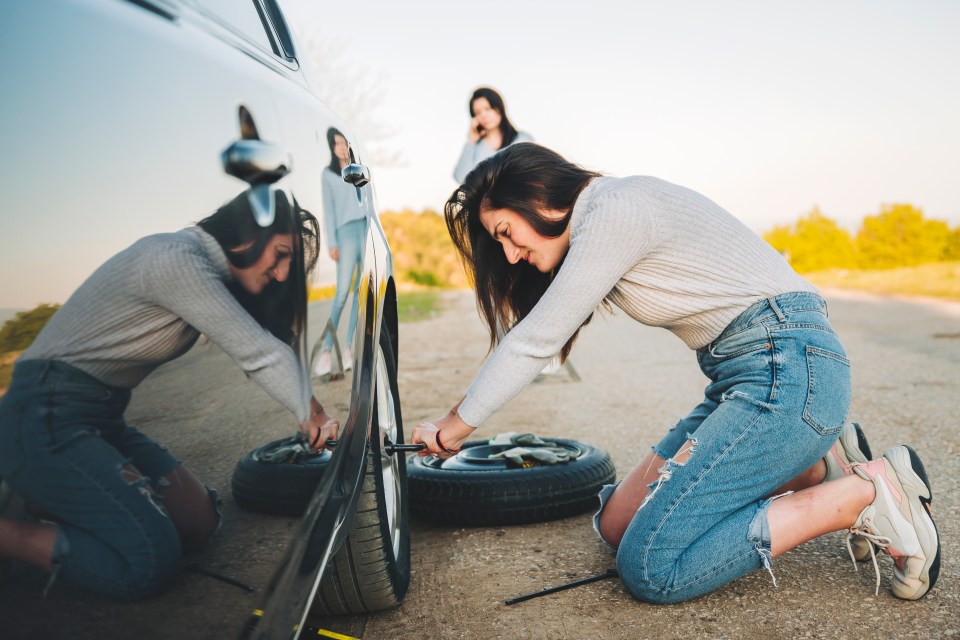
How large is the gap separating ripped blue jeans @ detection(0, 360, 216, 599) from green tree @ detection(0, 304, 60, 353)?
0.02 metres

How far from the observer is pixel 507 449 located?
3.23m

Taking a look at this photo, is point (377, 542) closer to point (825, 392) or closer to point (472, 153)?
point (825, 392)

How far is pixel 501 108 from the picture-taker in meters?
5.46

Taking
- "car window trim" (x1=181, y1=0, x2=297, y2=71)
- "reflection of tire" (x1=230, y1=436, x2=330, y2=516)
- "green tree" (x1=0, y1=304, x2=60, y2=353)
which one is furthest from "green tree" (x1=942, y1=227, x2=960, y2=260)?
"green tree" (x1=0, y1=304, x2=60, y2=353)

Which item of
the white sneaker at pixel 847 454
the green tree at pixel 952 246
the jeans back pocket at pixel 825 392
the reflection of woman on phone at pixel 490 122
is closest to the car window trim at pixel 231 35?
the jeans back pocket at pixel 825 392

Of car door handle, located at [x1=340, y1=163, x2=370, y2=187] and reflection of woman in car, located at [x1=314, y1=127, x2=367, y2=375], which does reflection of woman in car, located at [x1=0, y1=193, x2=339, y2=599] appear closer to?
reflection of woman in car, located at [x1=314, y1=127, x2=367, y2=375]

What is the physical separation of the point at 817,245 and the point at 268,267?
2309cm

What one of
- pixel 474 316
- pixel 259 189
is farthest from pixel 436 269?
pixel 259 189

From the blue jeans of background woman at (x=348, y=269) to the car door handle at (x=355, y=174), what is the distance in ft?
0.32

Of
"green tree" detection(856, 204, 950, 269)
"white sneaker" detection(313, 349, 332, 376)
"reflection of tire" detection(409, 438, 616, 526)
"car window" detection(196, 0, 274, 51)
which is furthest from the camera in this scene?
Answer: "green tree" detection(856, 204, 950, 269)

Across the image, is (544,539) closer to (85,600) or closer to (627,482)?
(627,482)

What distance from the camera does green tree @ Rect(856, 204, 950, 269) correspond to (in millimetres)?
18812

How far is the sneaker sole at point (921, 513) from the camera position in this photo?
6.75 ft

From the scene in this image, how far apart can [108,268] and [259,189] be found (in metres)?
0.33
